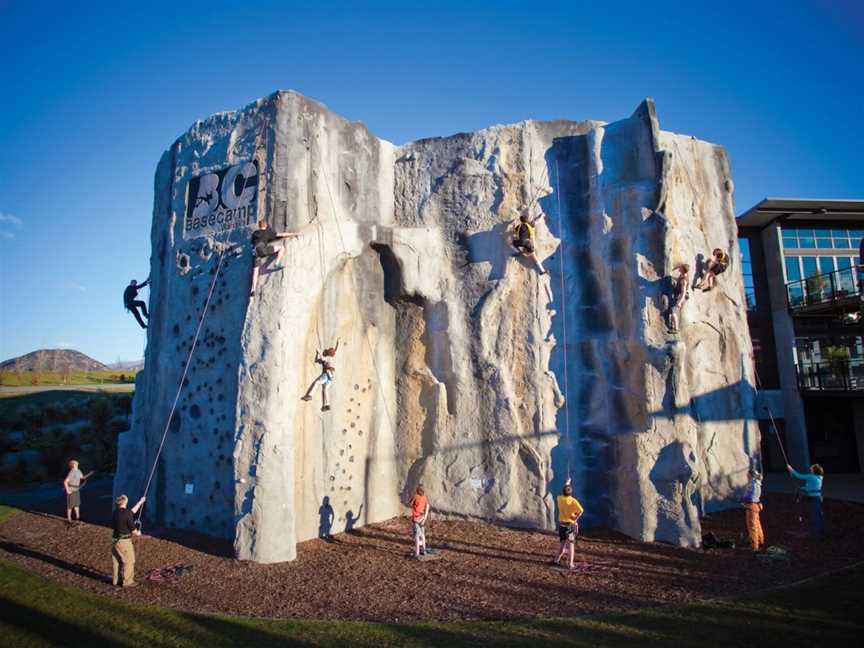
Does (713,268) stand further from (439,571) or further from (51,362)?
(51,362)

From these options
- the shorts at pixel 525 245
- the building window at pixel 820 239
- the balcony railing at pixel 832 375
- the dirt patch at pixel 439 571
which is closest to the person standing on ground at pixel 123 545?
the dirt patch at pixel 439 571

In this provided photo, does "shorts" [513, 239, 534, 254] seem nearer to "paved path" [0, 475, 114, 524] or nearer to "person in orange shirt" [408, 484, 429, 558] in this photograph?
"person in orange shirt" [408, 484, 429, 558]

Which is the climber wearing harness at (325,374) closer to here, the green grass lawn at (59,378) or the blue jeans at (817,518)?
the blue jeans at (817,518)

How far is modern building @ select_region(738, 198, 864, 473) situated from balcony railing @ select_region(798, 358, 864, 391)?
0.03 meters

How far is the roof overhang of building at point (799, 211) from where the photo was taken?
20802 millimetres

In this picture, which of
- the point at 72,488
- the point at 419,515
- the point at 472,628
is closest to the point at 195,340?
the point at 72,488

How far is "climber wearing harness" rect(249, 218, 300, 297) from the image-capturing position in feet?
38.0

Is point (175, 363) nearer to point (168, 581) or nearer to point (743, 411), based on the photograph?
point (168, 581)

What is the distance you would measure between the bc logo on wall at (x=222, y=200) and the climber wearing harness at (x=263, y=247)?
948 millimetres

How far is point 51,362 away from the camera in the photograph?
53.1 meters

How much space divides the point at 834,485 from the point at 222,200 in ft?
66.6

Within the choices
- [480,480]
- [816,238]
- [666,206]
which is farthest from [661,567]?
[816,238]

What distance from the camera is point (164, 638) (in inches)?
298

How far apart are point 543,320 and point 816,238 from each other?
51.3 ft
